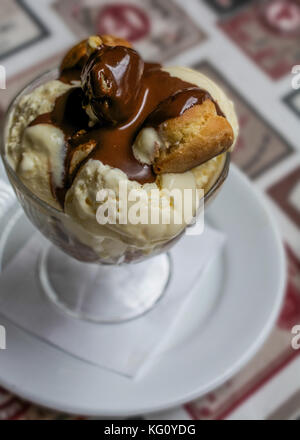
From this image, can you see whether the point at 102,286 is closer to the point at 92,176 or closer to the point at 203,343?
the point at 203,343

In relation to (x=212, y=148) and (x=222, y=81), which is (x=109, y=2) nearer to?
(x=222, y=81)

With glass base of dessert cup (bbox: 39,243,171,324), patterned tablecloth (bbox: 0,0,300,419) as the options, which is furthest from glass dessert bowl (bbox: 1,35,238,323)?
patterned tablecloth (bbox: 0,0,300,419)

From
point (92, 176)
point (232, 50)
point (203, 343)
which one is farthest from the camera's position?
point (232, 50)

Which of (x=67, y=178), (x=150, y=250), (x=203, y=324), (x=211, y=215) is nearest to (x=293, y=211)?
(x=211, y=215)

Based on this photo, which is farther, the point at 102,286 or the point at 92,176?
the point at 102,286

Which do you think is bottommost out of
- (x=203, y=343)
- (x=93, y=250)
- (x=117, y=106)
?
(x=203, y=343)

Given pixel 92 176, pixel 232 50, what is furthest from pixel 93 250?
pixel 232 50

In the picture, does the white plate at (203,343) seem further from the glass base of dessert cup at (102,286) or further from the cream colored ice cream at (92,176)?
the cream colored ice cream at (92,176)

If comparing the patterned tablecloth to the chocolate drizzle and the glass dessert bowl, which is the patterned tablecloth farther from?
the chocolate drizzle
